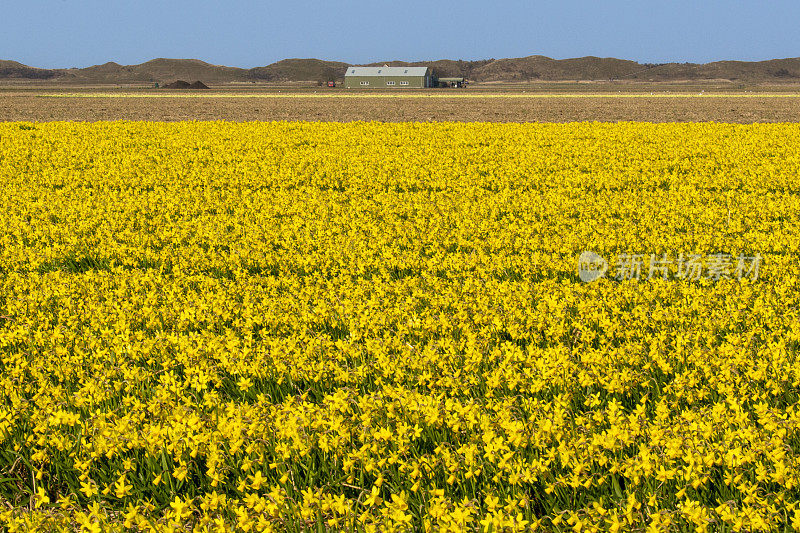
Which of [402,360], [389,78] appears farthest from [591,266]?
[389,78]

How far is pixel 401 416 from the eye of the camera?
501cm

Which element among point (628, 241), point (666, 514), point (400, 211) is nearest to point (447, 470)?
point (666, 514)

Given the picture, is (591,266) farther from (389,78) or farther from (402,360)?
(389,78)

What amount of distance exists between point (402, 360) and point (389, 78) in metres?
177

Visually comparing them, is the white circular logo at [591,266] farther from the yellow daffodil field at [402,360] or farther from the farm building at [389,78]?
the farm building at [389,78]

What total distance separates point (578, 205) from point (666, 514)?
34.2ft

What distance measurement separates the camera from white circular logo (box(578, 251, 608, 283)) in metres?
9.12

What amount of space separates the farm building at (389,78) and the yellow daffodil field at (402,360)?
522ft

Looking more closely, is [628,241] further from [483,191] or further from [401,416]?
[401,416]

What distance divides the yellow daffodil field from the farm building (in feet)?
522

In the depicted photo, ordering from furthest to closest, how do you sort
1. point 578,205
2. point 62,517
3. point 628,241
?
point 578,205 → point 628,241 → point 62,517

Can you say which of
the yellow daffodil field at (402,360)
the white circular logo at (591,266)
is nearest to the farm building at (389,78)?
the yellow daffodil field at (402,360)

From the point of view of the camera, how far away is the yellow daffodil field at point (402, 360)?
413 cm

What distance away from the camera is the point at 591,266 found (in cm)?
945
